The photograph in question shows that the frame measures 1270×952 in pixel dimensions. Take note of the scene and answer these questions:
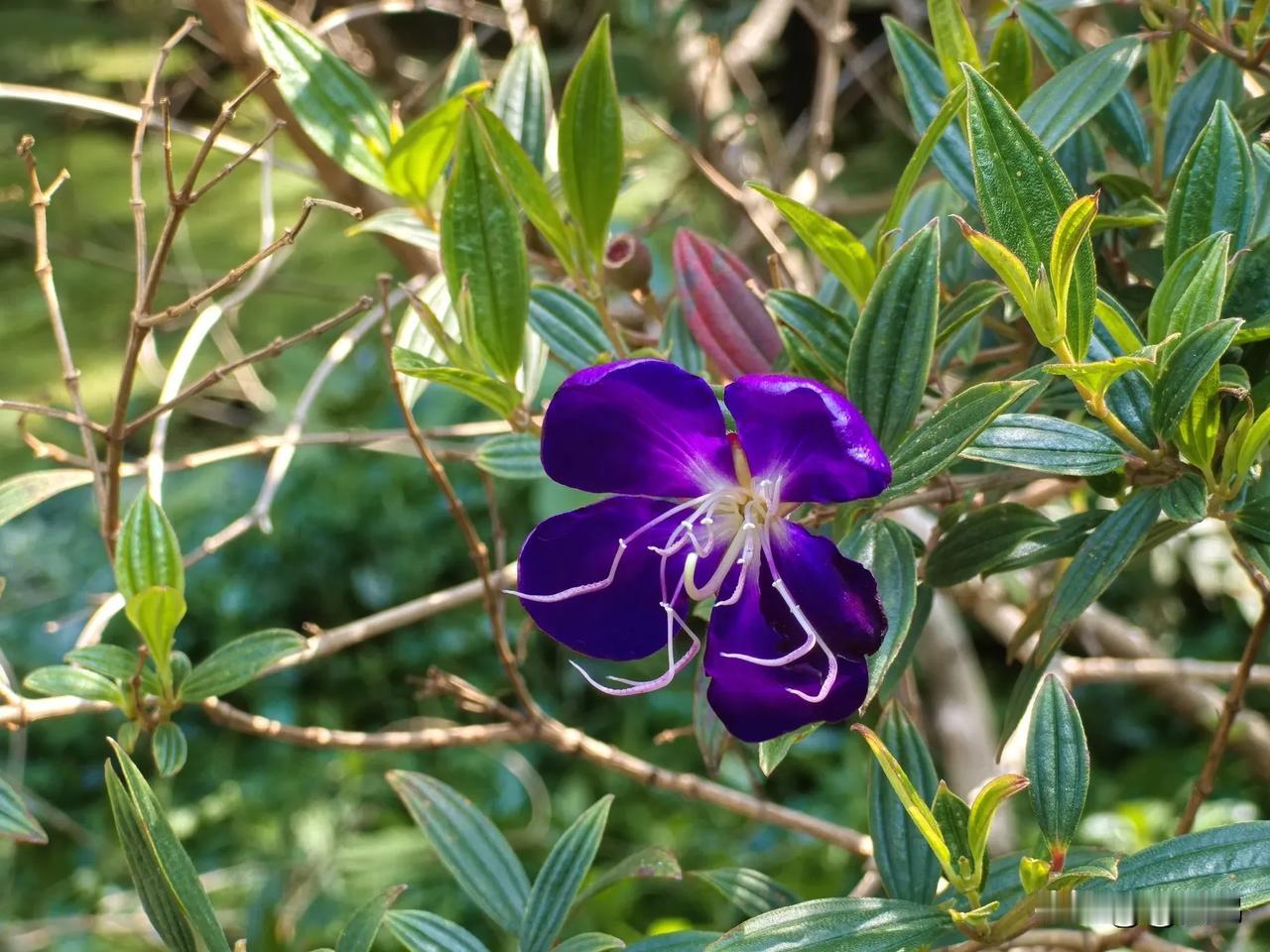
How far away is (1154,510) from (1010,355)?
0.25 m

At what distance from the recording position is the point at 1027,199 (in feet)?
1.65

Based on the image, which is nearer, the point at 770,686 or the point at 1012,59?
the point at 770,686

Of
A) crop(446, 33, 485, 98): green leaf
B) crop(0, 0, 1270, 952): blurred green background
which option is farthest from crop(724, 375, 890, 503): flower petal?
crop(0, 0, 1270, 952): blurred green background

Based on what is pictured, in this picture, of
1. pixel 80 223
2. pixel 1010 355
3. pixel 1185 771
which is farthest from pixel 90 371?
pixel 1010 355

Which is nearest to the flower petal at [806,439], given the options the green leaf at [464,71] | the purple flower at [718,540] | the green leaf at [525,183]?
the purple flower at [718,540]

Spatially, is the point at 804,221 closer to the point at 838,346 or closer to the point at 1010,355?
the point at 838,346

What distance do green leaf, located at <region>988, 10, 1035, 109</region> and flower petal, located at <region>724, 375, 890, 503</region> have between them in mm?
282

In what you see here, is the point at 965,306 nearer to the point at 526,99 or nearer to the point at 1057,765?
the point at 1057,765

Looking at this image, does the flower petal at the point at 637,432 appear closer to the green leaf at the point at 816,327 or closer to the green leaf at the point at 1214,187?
the green leaf at the point at 816,327

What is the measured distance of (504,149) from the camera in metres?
0.67

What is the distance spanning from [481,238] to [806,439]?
21 cm

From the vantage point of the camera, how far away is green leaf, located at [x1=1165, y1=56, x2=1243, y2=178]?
0.73 metres

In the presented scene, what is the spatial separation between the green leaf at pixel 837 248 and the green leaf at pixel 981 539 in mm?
122

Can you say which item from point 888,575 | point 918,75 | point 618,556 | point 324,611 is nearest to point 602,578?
point 618,556
